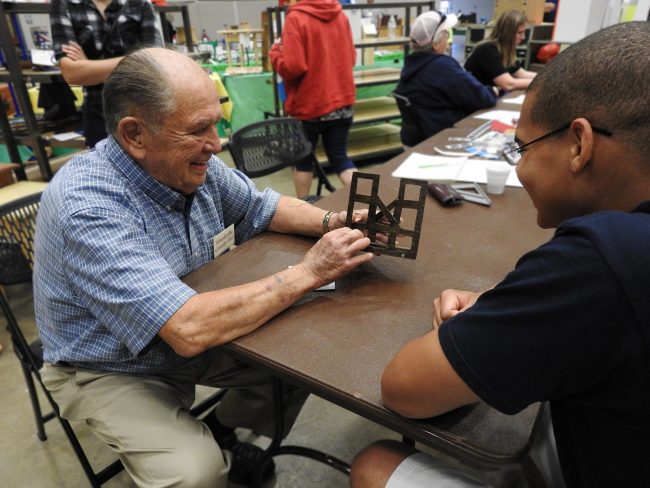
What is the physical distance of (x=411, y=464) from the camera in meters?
0.91

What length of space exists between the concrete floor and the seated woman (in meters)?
2.18

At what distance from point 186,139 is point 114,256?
32 cm

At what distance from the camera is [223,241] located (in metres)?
1.32

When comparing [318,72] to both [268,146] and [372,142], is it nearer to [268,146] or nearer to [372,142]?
[268,146]

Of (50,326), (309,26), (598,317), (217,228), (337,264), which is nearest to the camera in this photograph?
(598,317)

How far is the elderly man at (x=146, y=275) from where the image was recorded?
952 millimetres

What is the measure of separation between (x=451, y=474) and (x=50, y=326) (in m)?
1.02

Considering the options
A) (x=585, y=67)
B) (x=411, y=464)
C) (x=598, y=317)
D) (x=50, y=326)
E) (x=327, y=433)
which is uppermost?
(x=585, y=67)

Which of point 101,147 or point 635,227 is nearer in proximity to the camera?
point 635,227

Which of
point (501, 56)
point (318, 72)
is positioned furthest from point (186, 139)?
point (501, 56)

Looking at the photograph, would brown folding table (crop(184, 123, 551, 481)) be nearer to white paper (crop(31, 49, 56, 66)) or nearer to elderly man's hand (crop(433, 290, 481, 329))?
elderly man's hand (crop(433, 290, 481, 329))

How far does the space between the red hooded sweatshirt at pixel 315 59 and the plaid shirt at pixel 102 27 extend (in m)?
0.99

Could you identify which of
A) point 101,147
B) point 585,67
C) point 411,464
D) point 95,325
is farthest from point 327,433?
point 585,67

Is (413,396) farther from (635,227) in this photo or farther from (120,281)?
(120,281)
